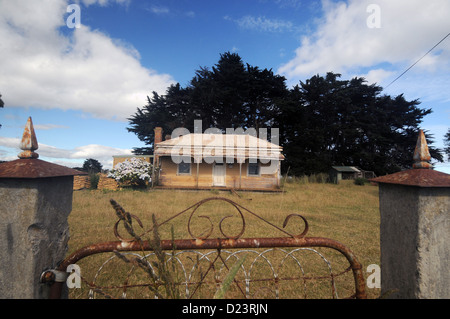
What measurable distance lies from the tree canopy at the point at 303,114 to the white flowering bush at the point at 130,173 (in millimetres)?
11848

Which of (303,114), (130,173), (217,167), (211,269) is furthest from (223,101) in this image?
(211,269)

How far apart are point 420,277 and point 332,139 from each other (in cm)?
3088

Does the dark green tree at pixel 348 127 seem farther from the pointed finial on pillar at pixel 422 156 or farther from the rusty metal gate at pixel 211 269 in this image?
the pointed finial on pillar at pixel 422 156

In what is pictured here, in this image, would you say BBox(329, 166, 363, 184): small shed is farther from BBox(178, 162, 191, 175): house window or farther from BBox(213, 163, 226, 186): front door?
BBox(178, 162, 191, 175): house window

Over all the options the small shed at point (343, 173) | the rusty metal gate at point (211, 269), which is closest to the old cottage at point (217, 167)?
the rusty metal gate at point (211, 269)

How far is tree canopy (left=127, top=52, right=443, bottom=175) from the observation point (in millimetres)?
25375

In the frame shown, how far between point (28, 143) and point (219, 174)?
554 inches

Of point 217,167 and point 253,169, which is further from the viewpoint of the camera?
point 253,169

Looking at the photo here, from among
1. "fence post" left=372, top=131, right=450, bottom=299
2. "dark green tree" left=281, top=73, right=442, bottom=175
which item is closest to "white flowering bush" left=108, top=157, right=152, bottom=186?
"fence post" left=372, top=131, right=450, bottom=299

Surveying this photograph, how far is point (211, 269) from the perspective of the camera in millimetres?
3379

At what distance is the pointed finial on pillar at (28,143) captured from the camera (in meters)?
1.42

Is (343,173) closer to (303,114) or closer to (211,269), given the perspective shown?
(303,114)

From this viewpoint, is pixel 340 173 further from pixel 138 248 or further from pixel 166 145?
pixel 138 248

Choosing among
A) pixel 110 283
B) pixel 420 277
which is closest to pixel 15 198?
pixel 110 283
